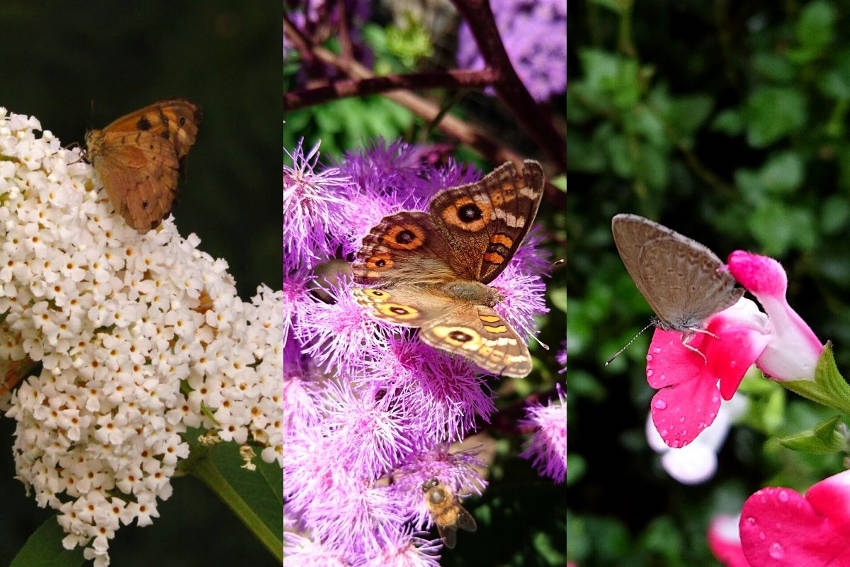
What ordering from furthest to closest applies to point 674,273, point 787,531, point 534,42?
point 534,42, point 674,273, point 787,531

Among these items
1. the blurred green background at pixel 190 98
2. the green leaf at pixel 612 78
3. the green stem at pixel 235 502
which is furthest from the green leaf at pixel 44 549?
the green leaf at pixel 612 78

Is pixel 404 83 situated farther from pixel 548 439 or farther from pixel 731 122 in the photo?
pixel 731 122

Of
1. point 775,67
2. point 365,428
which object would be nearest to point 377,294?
point 365,428

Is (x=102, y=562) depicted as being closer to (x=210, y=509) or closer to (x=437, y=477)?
(x=210, y=509)

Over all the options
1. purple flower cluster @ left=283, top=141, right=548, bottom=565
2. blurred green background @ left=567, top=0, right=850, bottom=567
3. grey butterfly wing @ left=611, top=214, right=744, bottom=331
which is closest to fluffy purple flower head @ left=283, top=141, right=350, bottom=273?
purple flower cluster @ left=283, top=141, right=548, bottom=565

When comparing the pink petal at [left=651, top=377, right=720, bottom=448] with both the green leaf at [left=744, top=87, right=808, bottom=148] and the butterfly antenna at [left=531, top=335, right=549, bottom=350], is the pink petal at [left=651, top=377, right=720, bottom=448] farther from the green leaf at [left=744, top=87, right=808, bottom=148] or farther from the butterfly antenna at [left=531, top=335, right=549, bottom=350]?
the green leaf at [left=744, top=87, right=808, bottom=148]

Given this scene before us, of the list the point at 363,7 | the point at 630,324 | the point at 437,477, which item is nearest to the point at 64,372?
the point at 437,477
